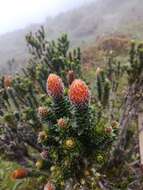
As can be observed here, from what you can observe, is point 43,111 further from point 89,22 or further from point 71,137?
point 89,22

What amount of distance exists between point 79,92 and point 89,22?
4660cm

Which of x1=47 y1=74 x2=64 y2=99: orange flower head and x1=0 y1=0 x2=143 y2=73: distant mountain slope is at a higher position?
x1=47 y1=74 x2=64 y2=99: orange flower head

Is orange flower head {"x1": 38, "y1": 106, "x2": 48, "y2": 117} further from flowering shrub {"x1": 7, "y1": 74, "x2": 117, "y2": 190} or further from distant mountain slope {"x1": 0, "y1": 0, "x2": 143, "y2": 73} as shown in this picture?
distant mountain slope {"x1": 0, "y1": 0, "x2": 143, "y2": 73}

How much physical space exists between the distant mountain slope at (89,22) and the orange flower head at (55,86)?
118ft

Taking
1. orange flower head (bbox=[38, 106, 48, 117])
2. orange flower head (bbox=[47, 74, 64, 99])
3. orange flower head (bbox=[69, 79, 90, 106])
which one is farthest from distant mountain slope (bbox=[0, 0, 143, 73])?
orange flower head (bbox=[69, 79, 90, 106])

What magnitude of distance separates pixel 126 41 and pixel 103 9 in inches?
1293

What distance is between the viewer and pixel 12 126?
24.3ft

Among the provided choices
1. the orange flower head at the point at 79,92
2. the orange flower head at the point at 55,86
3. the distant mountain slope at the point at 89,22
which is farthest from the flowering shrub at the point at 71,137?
the distant mountain slope at the point at 89,22

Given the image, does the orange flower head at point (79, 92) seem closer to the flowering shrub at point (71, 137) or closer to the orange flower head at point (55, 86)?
the flowering shrub at point (71, 137)

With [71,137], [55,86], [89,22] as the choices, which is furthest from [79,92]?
[89,22]

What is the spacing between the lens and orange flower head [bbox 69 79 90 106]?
15.4ft

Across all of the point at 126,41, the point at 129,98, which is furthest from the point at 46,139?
the point at 126,41

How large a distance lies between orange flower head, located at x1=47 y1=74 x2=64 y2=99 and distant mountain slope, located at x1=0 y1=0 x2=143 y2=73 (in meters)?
35.9

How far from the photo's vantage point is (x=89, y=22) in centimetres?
5056
